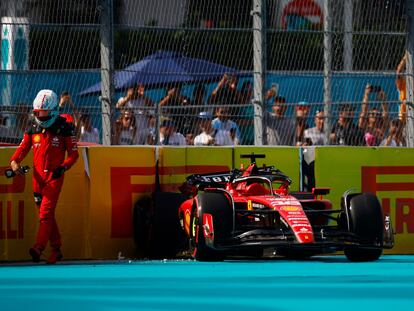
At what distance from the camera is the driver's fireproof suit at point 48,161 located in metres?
Result: 13.4

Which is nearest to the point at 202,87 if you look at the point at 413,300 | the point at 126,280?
the point at 126,280

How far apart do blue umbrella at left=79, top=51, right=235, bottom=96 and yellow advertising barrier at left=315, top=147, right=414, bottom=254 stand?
65.5 inches

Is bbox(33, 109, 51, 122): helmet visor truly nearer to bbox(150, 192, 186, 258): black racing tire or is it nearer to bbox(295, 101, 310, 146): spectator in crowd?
bbox(150, 192, 186, 258): black racing tire

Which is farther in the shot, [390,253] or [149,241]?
[390,253]

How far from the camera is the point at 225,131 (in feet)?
51.3

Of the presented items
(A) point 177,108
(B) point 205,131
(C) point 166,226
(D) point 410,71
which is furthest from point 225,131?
(D) point 410,71

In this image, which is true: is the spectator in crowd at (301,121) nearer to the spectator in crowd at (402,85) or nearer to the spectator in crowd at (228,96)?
the spectator in crowd at (228,96)

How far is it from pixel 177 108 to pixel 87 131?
3.71ft

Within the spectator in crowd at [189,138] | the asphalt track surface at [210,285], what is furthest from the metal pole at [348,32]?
the asphalt track surface at [210,285]

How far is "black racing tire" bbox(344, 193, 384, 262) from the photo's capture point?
13492 millimetres

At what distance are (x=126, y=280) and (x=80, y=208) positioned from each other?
348 cm

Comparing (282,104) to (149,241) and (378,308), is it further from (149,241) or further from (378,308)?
(378,308)

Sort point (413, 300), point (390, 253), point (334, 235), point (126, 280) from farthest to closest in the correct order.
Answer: point (390, 253) < point (334, 235) < point (126, 280) < point (413, 300)

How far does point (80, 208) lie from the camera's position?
47.0 ft
